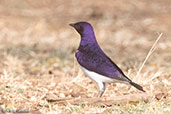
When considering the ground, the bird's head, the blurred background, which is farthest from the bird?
the blurred background

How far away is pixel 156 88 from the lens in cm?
635

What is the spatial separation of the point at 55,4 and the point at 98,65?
380 inches

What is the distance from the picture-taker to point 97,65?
5.29 meters

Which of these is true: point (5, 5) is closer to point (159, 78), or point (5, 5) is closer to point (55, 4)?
point (55, 4)

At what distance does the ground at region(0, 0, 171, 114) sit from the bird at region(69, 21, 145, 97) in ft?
0.66

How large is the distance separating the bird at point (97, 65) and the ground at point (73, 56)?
20 centimetres

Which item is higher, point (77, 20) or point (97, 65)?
point (97, 65)

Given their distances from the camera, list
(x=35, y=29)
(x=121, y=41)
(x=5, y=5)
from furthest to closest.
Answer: (x=5, y=5), (x=35, y=29), (x=121, y=41)

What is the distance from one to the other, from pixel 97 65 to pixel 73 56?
3.63 metres

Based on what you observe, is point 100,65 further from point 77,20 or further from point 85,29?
point 77,20

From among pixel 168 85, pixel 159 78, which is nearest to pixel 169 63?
pixel 159 78

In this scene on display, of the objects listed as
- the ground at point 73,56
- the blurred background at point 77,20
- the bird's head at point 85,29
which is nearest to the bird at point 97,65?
the bird's head at point 85,29

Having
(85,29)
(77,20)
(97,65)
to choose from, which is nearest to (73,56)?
(85,29)

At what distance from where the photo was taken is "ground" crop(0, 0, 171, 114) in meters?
5.34
